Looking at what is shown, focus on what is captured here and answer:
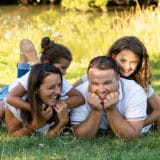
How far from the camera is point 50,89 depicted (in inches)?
164

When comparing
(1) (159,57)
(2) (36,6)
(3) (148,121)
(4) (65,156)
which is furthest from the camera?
(2) (36,6)

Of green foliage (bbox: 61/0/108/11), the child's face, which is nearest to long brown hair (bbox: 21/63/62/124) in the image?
the child's face

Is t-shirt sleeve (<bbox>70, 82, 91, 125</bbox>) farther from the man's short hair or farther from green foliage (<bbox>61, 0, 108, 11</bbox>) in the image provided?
green foliage (<bbox>61, 0, 108, 11</bbox>)

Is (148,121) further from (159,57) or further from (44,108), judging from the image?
(159,57)

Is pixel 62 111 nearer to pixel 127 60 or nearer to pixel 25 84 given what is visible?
pixel 25 84

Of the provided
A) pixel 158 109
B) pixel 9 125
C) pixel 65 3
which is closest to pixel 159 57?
pixel 158 109

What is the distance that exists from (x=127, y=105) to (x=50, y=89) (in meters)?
0.66

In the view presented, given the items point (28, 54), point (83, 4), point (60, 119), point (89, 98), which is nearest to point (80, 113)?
point (60, 119)

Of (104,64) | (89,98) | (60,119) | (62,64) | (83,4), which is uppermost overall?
(104,64)

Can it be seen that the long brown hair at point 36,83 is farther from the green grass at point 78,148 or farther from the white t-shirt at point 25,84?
the green grass at point 78,148

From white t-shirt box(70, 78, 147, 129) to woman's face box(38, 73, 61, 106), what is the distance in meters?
0.27

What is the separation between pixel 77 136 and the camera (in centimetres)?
430

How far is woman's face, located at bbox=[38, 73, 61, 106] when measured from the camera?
13.6ft

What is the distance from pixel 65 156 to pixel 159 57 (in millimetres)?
6536
